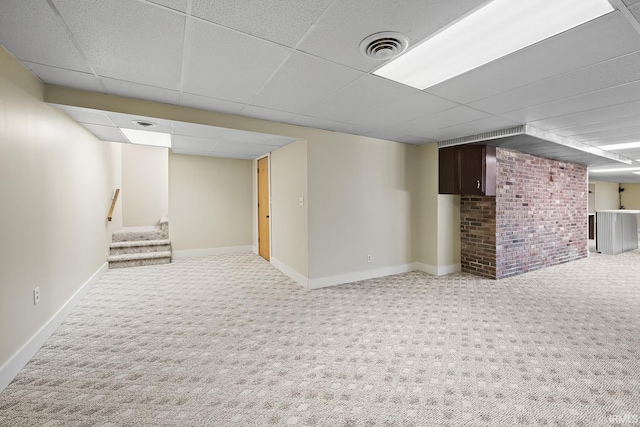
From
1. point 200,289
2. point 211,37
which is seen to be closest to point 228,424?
point 211,37

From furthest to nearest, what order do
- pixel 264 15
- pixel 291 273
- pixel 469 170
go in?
pixel 291 273
pixel 469 170
pixel 264 15

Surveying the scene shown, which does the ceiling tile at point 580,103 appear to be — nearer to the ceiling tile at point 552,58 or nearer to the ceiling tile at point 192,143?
the ceiling tile at point 552,58

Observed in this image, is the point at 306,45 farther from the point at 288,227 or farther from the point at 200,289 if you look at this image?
the point at 200,289

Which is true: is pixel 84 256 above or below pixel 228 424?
above

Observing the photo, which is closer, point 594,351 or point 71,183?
point 594,351

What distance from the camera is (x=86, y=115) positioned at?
122 inches

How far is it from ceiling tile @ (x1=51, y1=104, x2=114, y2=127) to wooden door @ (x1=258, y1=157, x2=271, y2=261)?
114 inches

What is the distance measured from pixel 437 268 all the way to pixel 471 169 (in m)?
1.72

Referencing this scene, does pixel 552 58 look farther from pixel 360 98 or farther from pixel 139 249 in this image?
pixel 139 249

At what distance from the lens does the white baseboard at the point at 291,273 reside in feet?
14.0

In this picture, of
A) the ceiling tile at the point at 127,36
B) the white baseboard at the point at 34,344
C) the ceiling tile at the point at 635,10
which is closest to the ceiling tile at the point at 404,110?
the ceiling tile at the point at 635,10

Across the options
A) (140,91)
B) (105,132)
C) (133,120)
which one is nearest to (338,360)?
(140,91)

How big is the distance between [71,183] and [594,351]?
558 cm

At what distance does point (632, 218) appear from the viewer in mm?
7574
